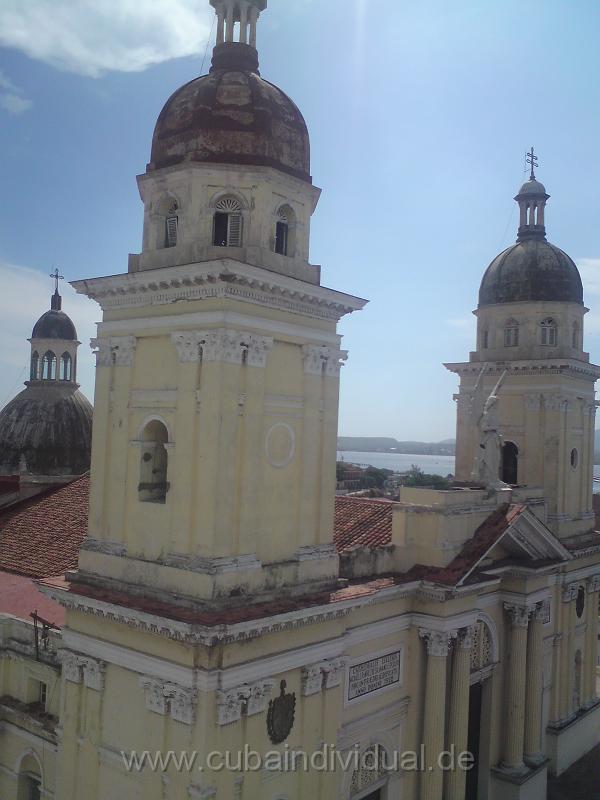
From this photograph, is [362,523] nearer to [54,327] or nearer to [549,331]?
[549,331]

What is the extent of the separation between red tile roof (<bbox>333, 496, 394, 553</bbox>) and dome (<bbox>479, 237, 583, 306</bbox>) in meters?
8.57

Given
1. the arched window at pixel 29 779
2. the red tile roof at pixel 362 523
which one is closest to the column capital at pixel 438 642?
the red tile roof at pixel 362 523

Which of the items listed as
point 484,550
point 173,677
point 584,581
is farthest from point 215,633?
point 584,581

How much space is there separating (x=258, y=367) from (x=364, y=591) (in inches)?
196

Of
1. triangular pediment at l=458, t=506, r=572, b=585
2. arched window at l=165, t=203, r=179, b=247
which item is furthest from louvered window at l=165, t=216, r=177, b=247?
triangular pediment at l=458, t=506, r=572, b=585

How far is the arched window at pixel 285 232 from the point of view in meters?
13.0

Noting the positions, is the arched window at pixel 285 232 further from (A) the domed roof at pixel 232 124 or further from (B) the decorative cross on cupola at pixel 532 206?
(B) the decorative cross on cupola at pixel 532 206

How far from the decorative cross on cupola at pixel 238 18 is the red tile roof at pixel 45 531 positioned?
1271cm

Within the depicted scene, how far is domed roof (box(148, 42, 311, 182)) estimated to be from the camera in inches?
493

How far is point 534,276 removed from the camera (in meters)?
23.3

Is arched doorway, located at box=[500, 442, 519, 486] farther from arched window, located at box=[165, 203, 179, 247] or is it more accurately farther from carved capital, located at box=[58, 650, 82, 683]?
carved capital, located at box=[58, 650, 82, 683]

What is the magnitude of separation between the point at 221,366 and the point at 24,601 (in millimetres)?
9475

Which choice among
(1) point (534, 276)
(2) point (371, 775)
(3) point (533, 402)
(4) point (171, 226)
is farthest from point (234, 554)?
(1) point (534, 276)

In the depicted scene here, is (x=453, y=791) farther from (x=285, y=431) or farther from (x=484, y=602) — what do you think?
(x=285, y=431)
